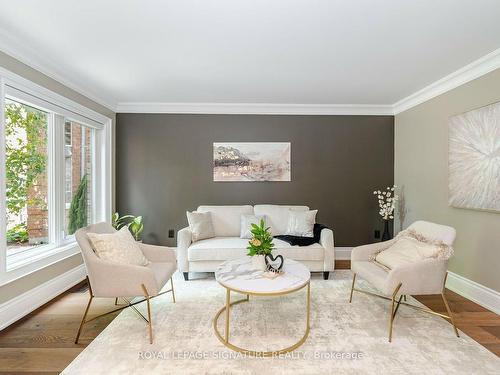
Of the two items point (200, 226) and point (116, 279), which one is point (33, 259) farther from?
point (200, 226)

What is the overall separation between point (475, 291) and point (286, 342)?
2318 millimetres

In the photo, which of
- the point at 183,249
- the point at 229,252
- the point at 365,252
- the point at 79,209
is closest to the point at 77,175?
the point at 79,209

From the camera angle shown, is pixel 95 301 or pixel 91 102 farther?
pixel 91 102

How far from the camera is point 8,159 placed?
265 cm

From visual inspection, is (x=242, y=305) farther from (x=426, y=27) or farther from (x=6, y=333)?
(x=426, y=27)

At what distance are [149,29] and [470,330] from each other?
3.80m

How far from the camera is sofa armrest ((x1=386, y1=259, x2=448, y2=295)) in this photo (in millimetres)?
2279

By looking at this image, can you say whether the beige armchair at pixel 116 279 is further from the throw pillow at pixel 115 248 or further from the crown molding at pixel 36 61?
the crown molding at pixel 36 61

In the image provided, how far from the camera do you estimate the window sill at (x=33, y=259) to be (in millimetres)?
2521

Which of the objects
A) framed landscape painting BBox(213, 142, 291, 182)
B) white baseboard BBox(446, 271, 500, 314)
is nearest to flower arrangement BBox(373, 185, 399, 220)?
white baseboard BBox(446, 271, 500, 314)

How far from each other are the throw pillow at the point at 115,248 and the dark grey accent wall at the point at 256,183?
197 cm

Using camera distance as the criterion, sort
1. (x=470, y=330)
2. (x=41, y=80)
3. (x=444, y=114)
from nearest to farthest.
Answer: (x=470, y=330), (x=41, y=80), (x=444, y=114)

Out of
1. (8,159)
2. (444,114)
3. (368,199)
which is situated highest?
(444,114)

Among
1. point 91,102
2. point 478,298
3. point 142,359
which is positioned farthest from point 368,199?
point 91,102
